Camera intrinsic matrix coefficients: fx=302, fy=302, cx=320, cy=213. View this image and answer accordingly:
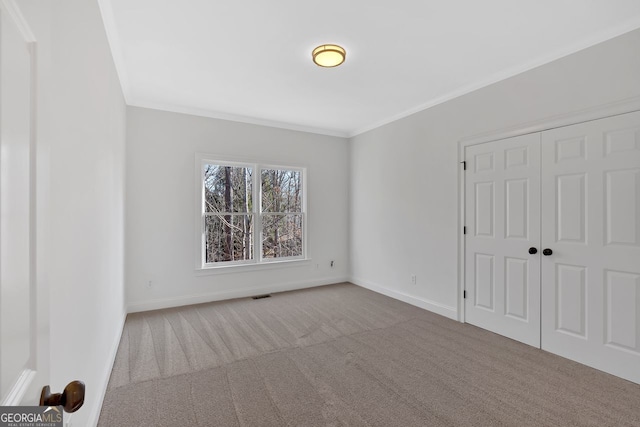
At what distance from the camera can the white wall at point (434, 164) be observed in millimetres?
2646

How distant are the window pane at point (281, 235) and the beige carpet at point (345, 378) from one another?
1552 millimetres

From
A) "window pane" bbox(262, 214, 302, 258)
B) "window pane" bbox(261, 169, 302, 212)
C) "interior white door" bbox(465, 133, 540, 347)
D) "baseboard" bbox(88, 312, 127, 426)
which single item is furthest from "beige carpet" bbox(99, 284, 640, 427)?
"window pane" bbox(261, 169, 302, 212)

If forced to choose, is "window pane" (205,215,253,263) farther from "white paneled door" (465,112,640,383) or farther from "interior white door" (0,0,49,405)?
"interior white door" (0,0,49,405)

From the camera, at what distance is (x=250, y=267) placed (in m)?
4.83

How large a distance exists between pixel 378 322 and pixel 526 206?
82.1 inches

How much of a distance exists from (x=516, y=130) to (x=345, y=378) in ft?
9.77

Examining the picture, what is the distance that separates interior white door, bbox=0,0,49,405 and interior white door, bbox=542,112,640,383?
361cm

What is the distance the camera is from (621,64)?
8.17ft

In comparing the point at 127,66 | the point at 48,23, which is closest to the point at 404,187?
the point at 127,66

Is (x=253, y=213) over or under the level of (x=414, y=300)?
over

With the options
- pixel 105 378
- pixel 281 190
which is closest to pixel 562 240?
pixel 281 190

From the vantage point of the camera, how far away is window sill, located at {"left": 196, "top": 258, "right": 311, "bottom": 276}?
4.50 m

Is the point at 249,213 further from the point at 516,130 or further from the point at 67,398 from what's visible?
the point at 67,398

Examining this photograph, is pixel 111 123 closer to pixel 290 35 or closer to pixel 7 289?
pixel 290 35
